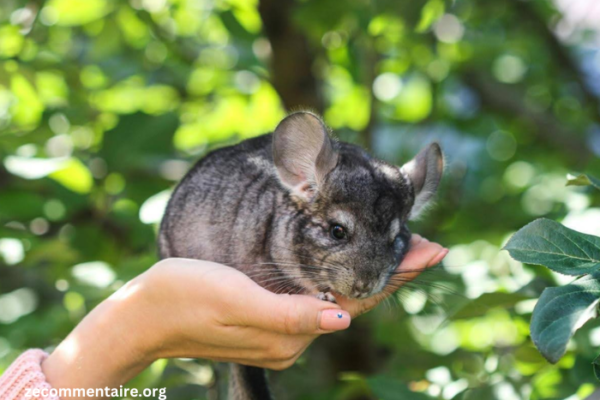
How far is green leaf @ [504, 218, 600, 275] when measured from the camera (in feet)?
5.01

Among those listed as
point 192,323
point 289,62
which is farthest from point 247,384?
point 289,62

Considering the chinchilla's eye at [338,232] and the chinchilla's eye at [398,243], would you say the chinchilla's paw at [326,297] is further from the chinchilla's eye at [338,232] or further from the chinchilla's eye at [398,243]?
the chinchilla's eye at [398,243]

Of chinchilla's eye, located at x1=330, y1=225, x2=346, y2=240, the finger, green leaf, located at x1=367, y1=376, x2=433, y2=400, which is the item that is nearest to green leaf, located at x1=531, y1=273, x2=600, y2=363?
the finger

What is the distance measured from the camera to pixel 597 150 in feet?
14.1

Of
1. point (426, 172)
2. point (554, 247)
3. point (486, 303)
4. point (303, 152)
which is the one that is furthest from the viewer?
point (426, 172)

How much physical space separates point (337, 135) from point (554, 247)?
7.39 feet

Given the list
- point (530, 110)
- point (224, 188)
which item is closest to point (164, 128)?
point (224, 188)

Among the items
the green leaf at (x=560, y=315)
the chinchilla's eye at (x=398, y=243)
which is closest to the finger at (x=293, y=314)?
the chinchilla's eye at (x=398, y=243)

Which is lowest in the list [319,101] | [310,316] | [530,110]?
[530,110]

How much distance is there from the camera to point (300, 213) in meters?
2.40

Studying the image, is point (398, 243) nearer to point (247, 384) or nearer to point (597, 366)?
point (247, 384)

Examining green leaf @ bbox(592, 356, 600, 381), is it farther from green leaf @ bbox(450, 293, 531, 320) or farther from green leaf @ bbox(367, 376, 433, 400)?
green leaf @ bbox(367, 376, 433, 400)

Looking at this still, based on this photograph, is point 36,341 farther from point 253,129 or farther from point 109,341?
point 253,129

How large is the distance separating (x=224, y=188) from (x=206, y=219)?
131mm
